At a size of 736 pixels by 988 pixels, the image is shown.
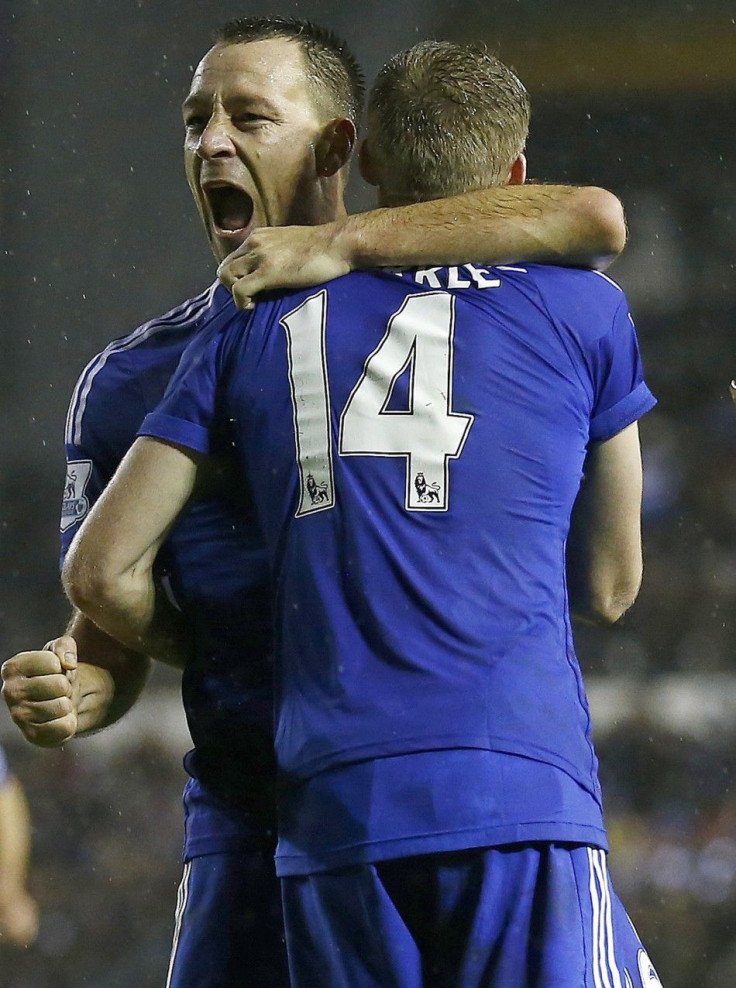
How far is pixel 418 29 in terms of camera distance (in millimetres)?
8984

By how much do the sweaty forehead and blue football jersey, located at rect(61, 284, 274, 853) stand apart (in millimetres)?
304

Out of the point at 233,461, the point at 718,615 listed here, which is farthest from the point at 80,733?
the point at 718,615

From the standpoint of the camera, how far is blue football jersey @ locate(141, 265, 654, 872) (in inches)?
64.6

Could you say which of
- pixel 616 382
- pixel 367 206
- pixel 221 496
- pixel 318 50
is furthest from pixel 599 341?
pixel 367 206

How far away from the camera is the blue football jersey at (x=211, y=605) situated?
2.04 m

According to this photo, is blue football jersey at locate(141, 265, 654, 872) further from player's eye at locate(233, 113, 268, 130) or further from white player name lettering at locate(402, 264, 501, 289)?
player's eye at locate(233, 113, 268, 130)

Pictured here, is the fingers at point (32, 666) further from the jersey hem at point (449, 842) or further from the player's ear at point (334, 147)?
the player's ear at point (334, 147)

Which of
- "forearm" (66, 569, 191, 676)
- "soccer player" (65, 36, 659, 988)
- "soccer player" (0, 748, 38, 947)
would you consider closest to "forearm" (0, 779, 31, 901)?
"soccer player" (0, 748, 38, 947)

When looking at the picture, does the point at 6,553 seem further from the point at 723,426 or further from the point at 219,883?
the point at 219,883

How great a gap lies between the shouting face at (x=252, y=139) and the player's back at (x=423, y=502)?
1.64 ft

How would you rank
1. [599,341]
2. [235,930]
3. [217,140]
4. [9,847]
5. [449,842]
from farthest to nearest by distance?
[9,847] < [217,140] < [235,930] < [599,341] < [449,842]

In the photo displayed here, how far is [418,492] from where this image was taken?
5.49ft

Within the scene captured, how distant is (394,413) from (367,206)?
7305mm

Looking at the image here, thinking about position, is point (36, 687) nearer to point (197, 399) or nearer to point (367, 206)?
point (197, 399)
